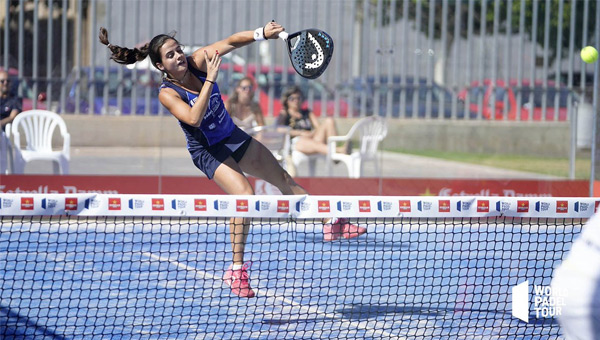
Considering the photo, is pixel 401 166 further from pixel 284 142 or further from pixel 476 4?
pixel 476 4

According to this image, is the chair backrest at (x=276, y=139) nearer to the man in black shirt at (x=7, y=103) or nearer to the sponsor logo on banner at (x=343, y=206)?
the man in black shirt at (x=7, y=103)

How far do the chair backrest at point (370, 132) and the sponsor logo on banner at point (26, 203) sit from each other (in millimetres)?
6672

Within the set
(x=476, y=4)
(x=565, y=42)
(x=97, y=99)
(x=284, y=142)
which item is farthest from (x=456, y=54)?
(x=97, y=99)

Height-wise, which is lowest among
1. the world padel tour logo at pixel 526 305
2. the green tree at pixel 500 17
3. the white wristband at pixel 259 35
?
the world padel tour logo at pixel 526 305

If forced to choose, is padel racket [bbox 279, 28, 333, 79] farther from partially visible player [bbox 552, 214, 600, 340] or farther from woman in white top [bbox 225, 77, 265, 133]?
woman in white top [bbox 225, 77, 265, 133]

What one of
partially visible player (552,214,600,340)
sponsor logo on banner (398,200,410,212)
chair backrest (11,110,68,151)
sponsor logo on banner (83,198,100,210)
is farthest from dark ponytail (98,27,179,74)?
chair backrest (11,110,68,151)

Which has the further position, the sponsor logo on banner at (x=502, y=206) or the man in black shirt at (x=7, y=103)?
the man in black shirt at (x=7, y=103)

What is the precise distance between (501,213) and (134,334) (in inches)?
82.9

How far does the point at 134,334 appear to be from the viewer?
4.87 meters

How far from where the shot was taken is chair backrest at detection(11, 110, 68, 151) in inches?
396

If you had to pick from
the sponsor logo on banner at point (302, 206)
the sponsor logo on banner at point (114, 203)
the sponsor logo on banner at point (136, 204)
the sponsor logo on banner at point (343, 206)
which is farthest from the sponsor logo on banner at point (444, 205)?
the sponsor logo on banner at point (114, 203)

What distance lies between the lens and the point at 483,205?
4.73 meters

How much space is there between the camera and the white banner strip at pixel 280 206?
14.1ft

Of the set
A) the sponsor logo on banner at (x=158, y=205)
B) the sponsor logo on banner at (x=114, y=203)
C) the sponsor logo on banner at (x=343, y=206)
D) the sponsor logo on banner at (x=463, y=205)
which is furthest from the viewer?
the sponsor logo on banner at (x=463, y=205)
